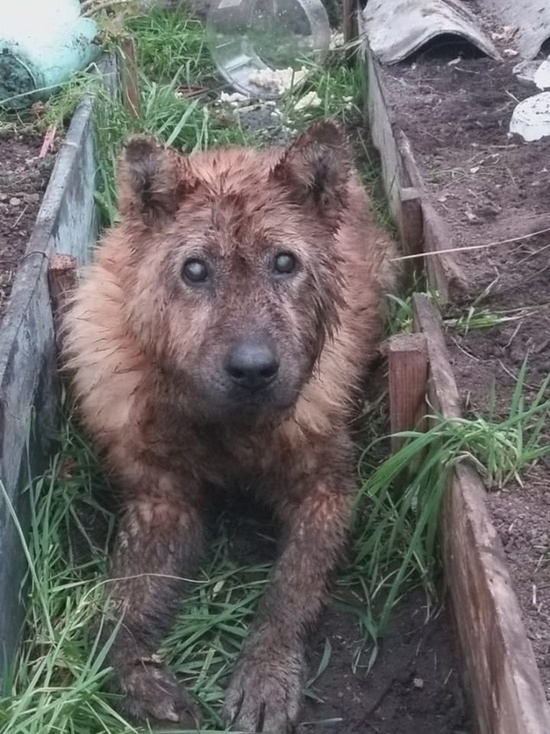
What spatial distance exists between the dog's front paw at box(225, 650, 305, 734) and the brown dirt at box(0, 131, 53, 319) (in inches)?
63.9

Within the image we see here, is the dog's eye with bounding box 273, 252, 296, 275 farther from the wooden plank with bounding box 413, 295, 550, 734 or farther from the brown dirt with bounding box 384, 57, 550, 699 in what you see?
the brown dirt with bounding box 384, 57, 550, 699

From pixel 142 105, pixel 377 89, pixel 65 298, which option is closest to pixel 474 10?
pixel 377 89

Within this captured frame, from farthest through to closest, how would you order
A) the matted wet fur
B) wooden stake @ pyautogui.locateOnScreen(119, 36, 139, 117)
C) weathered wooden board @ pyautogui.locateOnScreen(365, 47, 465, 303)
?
wooden stake @ pyautogui.locateOnScreen(119, 36, 139, 117), weathered wooden board @ pyautogui.locateOnScreen(365, 47, 465, 303), the matted wet fur

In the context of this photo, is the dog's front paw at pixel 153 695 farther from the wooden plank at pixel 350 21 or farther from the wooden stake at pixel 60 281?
the wooden plank at pixel 350 21

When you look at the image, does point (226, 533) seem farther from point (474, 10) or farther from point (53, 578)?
point (474, 10)

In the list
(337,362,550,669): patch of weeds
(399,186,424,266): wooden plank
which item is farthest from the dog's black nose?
(399,186,424,266): wooden plank

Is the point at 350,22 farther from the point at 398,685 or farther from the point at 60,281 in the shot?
the point at 398,685

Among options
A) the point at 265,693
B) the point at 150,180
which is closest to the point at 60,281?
the point at 150,180

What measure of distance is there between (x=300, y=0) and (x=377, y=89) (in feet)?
5.24

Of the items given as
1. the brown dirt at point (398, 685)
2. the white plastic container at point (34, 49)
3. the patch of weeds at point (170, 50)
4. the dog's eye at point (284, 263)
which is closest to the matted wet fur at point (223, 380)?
the dog's eye at point (284, 263)

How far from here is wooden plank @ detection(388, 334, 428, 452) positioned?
3.67 meters

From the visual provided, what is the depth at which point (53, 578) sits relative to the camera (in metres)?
3.75

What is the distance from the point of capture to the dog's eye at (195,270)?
3.45 metres

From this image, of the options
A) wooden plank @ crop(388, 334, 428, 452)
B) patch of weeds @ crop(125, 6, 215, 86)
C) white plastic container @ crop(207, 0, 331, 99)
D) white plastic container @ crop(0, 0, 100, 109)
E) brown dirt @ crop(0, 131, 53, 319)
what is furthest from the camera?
white plastic container @ crop(207, 0, 331, 99)
